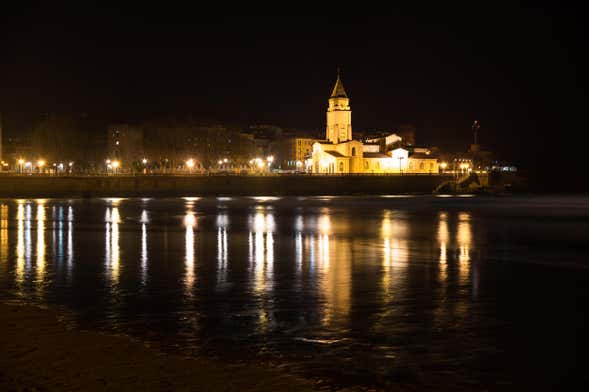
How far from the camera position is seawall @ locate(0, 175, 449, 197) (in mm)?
70062

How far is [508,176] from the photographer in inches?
4301

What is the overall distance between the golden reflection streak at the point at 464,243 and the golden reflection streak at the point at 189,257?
6.50m

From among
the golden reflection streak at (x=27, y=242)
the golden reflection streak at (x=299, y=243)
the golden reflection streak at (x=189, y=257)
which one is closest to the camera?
the golden reflection streak at (x=189, y=257)

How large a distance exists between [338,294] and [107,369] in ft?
21.7

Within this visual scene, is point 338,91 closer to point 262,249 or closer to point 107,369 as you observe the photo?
point 262,249

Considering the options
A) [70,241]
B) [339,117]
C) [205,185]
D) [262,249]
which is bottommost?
[262,249]

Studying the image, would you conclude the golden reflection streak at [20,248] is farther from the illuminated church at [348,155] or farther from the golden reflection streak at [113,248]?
the illuminated church at [348,155]

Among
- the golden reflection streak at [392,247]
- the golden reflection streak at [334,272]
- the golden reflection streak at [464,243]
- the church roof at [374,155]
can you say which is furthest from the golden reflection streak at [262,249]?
the church roof at [374,155]

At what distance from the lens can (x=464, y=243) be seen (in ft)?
86.2

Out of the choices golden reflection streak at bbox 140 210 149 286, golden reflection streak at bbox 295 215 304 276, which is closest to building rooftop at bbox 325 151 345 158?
golden reflection streak at bbox 295 215 304 276

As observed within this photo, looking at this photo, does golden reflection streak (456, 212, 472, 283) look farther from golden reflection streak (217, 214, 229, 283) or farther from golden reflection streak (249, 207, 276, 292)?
golden reflection streak (217, 214, 229, 283)

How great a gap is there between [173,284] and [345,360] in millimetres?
7412

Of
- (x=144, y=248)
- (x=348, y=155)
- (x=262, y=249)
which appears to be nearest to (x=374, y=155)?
(x=348, y=155)

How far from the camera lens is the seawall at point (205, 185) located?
70062 millimetres
